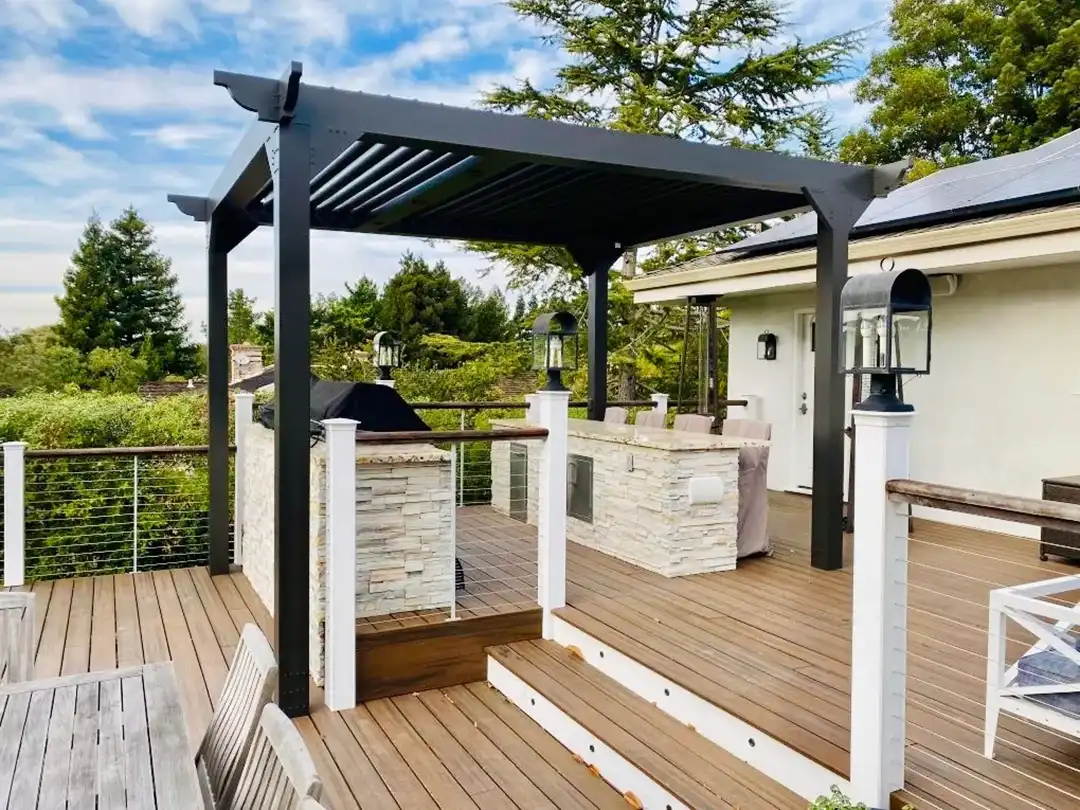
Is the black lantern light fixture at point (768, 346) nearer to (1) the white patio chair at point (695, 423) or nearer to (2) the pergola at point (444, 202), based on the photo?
(2) the pergola at point (444, 202)

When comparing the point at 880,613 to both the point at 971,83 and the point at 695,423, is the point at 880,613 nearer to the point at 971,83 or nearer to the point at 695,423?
the point at 695,423

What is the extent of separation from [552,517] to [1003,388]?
3966 millimetres

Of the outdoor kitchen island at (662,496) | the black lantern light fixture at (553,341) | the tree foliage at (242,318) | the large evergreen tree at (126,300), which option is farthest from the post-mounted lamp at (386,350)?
the large evergreen tree at (126,300)

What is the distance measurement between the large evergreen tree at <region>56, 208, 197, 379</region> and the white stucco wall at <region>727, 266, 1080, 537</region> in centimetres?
1929

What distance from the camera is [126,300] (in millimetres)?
21875

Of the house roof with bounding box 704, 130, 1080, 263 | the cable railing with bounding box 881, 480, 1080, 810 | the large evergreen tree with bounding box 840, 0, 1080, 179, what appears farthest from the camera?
the large evergreen tree with bounding box 840, 0, 1080, 179

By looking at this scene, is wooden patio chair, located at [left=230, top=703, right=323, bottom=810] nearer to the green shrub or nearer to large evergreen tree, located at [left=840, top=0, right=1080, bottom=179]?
the green shrub

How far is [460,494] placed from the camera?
7750 millimetres

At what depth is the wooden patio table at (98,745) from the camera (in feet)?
5.55

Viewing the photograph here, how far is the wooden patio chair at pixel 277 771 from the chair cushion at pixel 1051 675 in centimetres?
221

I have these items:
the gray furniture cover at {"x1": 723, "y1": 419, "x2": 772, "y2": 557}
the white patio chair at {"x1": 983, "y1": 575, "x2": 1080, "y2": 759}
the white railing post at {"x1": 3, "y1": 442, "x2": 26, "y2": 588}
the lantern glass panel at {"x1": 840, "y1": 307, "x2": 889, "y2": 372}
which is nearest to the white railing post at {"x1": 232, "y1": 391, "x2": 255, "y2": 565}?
the white railing post at {"x1": 3, "y1": 442, "x2": 26, "y2": 588}

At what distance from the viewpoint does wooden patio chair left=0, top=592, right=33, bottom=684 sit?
9.02 ft

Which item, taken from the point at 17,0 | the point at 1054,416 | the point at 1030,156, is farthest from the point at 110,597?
the point at 17,0

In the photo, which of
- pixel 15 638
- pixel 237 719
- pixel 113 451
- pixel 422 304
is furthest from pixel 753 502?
pixel 422 304
